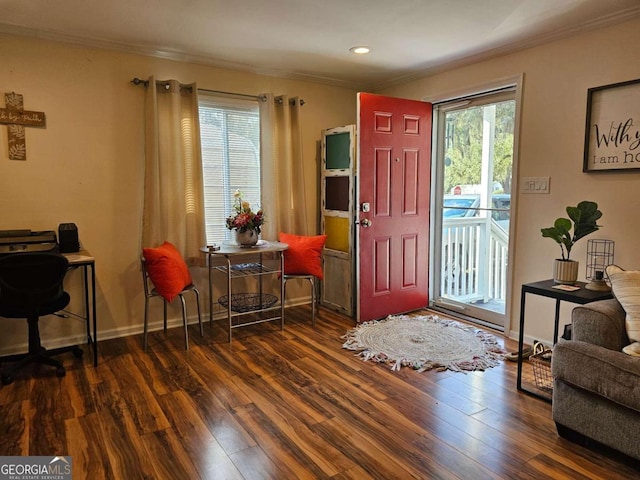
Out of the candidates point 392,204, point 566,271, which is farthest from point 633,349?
point 392,204

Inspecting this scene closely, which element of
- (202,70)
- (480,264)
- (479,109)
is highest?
(202,70)

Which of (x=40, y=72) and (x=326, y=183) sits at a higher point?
(x=40, y=72)

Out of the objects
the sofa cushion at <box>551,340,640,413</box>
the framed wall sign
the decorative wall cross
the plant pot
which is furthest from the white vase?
the framed wall sign

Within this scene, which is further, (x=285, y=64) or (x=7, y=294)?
(x=285, y=64)

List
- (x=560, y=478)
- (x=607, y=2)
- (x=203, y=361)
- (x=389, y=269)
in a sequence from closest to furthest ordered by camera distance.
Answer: (x=560, y=478) → (x=607, y=2) → (x=203, y=361) → (x=389, y=269)

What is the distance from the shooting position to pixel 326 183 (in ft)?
14.5

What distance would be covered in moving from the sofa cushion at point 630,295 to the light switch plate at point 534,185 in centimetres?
115

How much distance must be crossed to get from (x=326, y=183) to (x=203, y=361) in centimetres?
208

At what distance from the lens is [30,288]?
8.89ft

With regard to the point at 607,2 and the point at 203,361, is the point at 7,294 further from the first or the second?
the point at 607,2

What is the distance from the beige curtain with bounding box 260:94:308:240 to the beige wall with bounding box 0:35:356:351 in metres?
0.58

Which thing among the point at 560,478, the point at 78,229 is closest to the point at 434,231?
the point at 560,478

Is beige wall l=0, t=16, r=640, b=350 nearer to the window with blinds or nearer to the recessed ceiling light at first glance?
the window with blinds

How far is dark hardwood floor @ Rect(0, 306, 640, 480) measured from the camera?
6.49 feet
